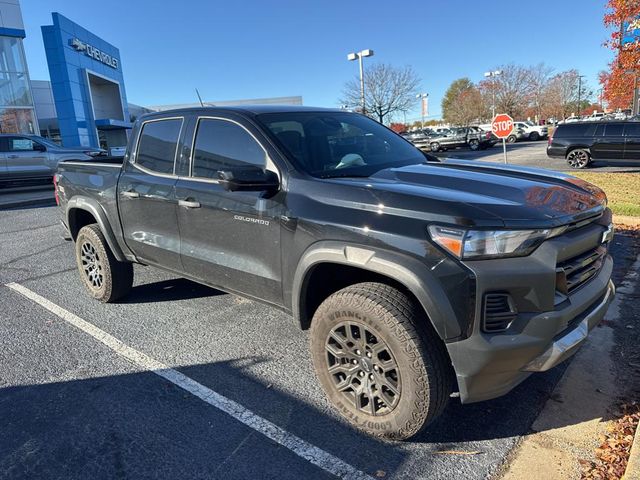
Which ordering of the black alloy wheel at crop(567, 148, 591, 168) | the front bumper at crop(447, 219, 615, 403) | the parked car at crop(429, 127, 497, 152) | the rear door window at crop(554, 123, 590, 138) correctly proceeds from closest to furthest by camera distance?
the front bumper at crop(447, 219, 615, 403), the black alloy wheel at crop(567, 148, 591, 168), the rear door window at crop(554, 123, 590, 138), the parked car at crop(429, 127, 497, 152)

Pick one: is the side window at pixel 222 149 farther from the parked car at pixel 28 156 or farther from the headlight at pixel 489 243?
the parked car at pixel 28 156

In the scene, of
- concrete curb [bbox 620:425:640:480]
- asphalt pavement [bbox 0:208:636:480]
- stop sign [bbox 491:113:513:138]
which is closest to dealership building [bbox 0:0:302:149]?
stop sign [bbox 491:113:513:138]

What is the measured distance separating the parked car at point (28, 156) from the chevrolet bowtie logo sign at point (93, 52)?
12.4 meters

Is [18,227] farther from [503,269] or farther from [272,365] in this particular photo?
[503,269]

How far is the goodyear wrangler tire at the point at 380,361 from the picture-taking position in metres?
2.36

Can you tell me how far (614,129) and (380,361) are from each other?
661 inches

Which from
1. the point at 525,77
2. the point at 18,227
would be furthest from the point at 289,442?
the point at 525,77

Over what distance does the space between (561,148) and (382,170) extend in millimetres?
16113

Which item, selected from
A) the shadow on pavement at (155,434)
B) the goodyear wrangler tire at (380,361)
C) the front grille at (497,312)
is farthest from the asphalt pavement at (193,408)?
the front grille at (497,312)

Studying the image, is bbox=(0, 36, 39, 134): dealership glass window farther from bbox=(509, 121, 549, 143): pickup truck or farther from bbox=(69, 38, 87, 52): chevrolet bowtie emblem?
bbox=(509, 121, 549, 143): pickup truck

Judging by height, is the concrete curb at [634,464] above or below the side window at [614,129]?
below

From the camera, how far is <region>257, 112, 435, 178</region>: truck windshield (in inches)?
123

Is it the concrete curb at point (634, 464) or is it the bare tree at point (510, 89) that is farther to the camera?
the bare tree at point (510, 89)

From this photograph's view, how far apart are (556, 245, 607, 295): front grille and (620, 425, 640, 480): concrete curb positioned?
2.76 feet
